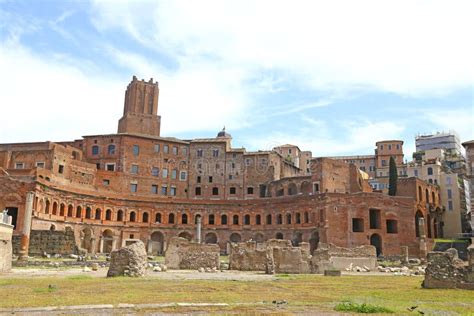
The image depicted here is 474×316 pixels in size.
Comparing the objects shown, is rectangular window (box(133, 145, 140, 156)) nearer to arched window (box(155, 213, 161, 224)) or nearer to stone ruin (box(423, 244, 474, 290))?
arched window (box(155, 213, 161, 224))

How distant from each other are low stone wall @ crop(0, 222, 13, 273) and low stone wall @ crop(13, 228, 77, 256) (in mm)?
18543

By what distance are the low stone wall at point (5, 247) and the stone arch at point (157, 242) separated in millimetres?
37573

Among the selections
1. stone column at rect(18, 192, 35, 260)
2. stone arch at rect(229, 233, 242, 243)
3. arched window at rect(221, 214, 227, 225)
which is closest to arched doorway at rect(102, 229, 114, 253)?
stone column at rect(18, 192, 35, 260)

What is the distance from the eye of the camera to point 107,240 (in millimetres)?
60719

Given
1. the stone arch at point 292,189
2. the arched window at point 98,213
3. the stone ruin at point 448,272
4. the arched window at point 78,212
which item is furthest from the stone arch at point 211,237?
the stone ruin at point 448,272

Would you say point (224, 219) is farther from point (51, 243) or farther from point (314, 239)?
point (51, 243)

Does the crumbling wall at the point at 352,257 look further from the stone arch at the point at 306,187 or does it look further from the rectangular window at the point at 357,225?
the stone arch at the point at 306,187

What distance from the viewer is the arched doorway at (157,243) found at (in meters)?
63.5

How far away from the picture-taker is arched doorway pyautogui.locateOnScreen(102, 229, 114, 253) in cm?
6019

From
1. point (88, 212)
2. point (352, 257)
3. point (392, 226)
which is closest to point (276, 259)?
point (352, 257)

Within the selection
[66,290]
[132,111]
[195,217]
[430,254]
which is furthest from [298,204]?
[66,290]

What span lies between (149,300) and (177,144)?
60.2m

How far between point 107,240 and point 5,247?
36618 millimetres

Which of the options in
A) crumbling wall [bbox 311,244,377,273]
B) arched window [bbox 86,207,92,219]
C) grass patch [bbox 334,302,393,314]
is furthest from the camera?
arched window [bbox 86,207,92,219]
